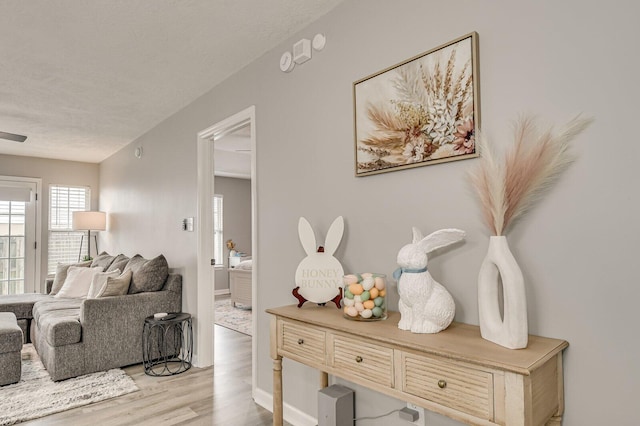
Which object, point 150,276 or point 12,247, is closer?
point 150,276

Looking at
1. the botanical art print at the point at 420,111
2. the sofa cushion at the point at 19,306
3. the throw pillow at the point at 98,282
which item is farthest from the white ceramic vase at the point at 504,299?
the sofa cushion at the point at 19,306

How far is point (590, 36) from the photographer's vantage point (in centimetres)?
134

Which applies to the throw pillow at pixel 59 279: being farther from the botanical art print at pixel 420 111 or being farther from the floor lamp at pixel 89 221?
the botanical art print at pixel 420 111

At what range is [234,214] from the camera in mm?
8203

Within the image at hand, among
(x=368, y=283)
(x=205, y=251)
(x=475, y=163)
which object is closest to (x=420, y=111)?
(x=475, y=163)

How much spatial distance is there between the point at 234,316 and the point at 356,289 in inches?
177

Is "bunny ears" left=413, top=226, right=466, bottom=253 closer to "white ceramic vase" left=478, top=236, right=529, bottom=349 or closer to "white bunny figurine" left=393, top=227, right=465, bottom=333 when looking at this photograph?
"white bunny figurine" left=393, top=227, right=465, bottom=333

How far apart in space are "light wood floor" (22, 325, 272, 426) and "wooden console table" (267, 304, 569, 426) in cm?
119

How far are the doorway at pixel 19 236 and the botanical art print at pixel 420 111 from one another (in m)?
6.21

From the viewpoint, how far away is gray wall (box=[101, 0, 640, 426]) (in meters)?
1.28

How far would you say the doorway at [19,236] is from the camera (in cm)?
588

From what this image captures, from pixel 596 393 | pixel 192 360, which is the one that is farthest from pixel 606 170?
pixel 192 360

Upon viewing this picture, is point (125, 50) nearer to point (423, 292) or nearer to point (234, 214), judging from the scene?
point (423, 292)

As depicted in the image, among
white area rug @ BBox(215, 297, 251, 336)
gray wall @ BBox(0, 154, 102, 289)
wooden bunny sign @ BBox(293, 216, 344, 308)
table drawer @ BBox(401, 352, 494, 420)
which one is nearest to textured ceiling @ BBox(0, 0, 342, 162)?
wooden bunny sign @ BBox(293, 216, 344, 308)
